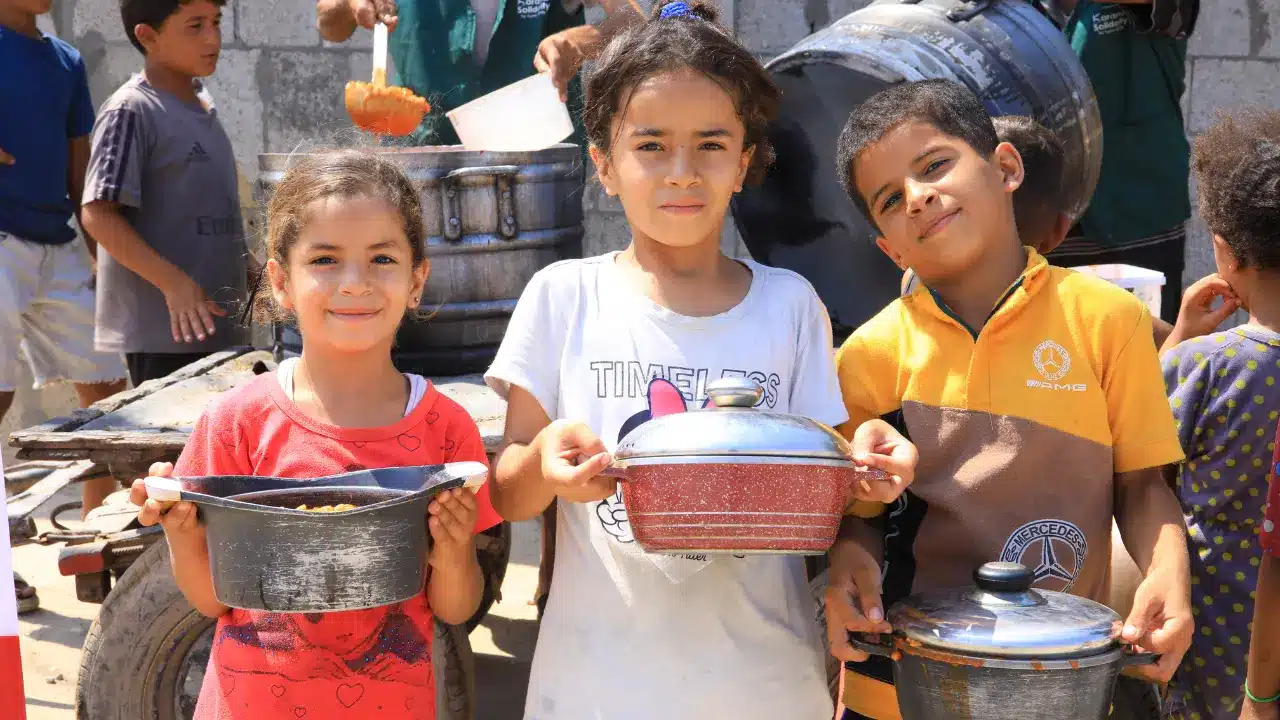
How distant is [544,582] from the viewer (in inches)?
143

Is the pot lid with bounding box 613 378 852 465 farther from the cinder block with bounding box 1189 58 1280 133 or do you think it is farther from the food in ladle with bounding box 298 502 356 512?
the cinder block with bounding box 1189 58 1280 133

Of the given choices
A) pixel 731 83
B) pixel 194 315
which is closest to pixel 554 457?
pixel 731 83

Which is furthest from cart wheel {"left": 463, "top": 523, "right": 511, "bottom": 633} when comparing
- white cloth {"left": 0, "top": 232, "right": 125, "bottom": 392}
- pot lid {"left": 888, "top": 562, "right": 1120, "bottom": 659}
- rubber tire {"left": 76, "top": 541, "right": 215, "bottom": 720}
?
white cloth {"left": 0, "top": 232, "right": 125, "bottom": 392}

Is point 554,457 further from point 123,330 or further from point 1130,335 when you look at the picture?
point 123,330

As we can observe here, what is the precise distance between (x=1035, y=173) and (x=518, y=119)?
1.27 m

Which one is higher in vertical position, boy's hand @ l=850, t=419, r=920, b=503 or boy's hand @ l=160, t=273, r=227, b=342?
boy's hand @ l=850, t=419, r=920, b=503

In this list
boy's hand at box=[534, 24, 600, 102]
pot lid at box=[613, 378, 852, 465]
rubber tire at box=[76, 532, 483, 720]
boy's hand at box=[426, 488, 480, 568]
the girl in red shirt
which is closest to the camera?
pot lid at box=[613, 378, 852, 465]

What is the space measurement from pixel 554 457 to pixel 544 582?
2097 mm

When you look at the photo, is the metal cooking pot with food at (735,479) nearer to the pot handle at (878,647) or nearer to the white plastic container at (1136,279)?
the pot handle at (878,647)

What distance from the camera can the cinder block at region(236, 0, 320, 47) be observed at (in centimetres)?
571

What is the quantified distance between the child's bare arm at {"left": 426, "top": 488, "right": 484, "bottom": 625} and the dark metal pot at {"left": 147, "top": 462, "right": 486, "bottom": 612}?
0.03 m

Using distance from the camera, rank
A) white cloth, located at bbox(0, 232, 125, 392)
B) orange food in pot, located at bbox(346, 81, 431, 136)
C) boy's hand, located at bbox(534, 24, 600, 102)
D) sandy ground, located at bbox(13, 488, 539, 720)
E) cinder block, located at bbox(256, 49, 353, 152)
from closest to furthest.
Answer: orange food in pot, located at bbox(346, 81, 431, 136)
boy's hand, located at bbox(534, 24, 600, 102)
sandy ground, located at bbox(13, 488, 539, 720)
white cloth, located at bbox(0, 232, 125, 392)
cinder block, located at bbox(256, 49, 353, 152)

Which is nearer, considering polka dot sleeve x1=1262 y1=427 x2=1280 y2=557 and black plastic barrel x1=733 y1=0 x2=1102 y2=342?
polka dot sleeve x1=1262 y1=427 x2=1280 y2=557

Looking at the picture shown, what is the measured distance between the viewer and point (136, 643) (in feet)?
8.73
